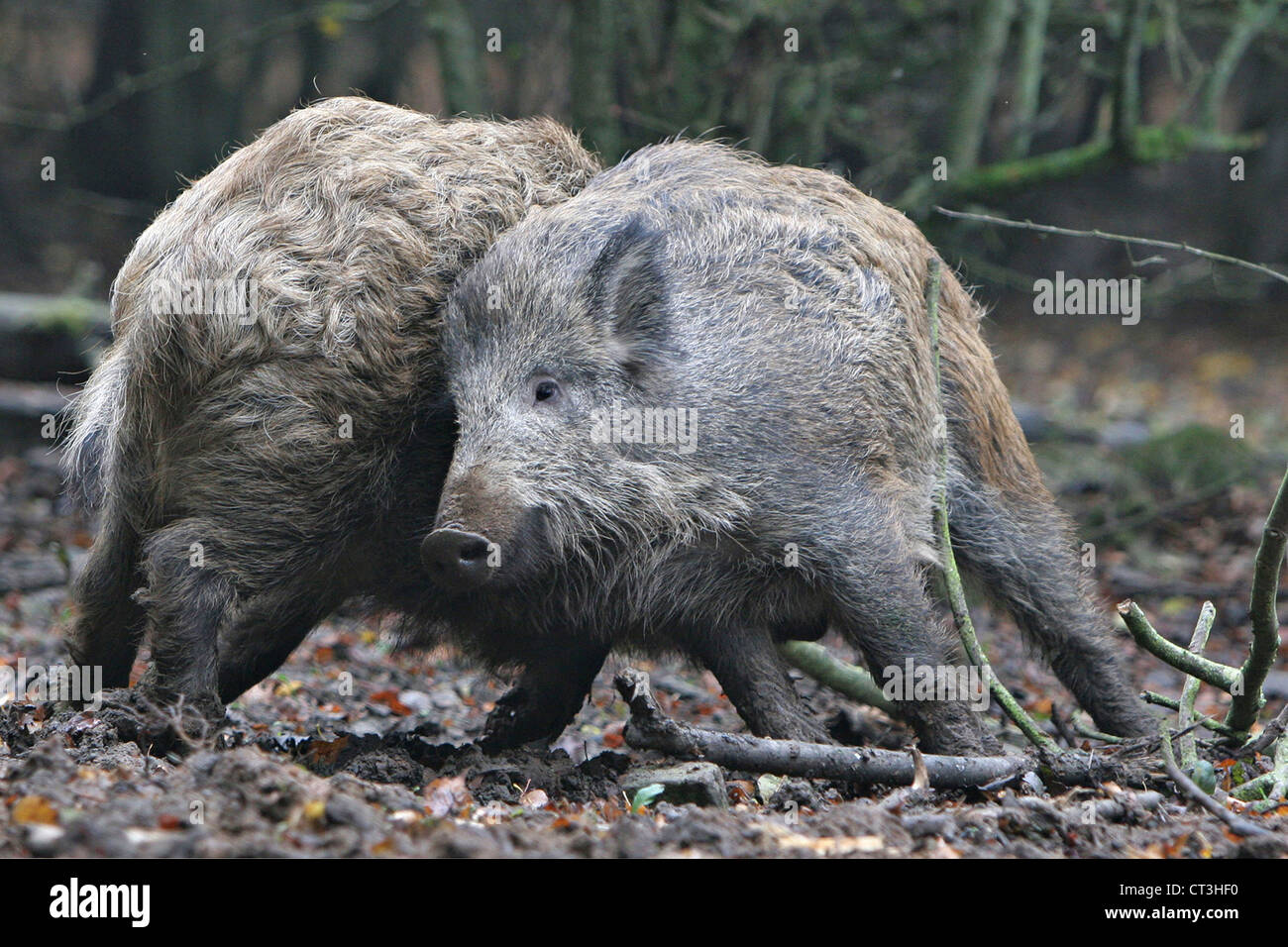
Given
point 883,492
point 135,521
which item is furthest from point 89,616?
point 883,492

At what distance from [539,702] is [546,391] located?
141 cm

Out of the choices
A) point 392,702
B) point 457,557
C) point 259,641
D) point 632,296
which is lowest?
point 392,702

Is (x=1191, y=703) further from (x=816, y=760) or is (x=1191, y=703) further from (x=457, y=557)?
(x=457, y=557)

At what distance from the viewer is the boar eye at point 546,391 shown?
4.77 meters

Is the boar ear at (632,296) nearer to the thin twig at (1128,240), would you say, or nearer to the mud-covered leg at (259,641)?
the thin twig at (1128,240)

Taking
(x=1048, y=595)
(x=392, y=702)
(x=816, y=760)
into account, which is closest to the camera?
(x=816, y=760)

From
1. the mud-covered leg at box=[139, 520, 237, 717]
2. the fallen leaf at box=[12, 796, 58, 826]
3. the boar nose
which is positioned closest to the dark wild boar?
the boar nose

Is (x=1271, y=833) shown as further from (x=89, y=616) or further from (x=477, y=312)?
(x=89, y=616)

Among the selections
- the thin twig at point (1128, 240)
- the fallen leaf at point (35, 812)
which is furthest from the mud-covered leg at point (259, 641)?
the thin twig at point (1128, 240)

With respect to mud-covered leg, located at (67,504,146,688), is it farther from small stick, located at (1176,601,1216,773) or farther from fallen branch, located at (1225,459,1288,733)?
fallen branch, located at (1225,459,1288,733)

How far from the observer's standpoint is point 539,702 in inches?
216

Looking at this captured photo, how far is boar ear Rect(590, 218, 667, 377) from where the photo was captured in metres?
4.77

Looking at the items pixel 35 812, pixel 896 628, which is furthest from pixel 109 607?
pixel 896 628

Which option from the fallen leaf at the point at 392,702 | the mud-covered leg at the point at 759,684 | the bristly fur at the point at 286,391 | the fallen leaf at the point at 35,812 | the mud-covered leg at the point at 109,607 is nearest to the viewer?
the fallen leaf at the point at 35,812
